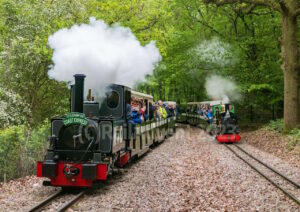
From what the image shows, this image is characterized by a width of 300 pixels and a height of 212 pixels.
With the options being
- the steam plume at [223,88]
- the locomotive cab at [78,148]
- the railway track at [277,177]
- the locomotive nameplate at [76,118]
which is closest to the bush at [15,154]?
the locomotive cab at [78,148]

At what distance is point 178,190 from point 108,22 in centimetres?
1115

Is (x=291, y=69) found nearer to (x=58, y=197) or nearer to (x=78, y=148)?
(x=78, y=148)

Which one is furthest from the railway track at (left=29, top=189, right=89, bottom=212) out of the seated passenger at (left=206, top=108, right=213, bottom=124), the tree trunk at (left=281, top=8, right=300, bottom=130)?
the seated passenger at (left=206, top=108, right=213, bottom=124)

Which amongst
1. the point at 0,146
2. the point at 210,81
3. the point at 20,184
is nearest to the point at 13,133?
the point at 0,146

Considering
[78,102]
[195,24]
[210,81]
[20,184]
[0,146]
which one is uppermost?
[195,24]

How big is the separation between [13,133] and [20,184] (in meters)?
2.50

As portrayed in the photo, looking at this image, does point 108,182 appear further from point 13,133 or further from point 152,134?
point 152,134

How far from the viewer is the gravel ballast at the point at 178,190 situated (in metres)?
6.65

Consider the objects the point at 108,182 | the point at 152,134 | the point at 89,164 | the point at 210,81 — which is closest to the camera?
the point at 89,164

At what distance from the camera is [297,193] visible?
744 cm

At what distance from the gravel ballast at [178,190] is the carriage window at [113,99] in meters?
2.04

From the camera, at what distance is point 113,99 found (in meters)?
9.59

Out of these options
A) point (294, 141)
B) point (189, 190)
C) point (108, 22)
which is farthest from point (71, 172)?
point (108, 22)

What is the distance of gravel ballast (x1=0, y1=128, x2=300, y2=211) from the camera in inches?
262
